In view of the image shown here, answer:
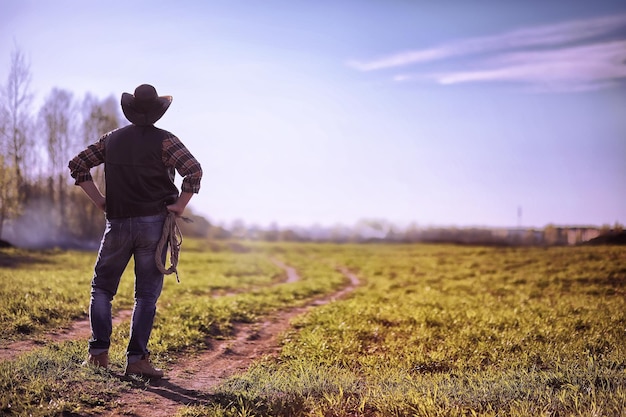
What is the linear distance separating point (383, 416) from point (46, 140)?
4259 cm

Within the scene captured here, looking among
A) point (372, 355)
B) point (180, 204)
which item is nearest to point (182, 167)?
point (180, 204)

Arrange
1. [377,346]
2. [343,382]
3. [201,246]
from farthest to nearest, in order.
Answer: [201,246], [377,346], [343,382]

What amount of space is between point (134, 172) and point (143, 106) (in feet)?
2.56

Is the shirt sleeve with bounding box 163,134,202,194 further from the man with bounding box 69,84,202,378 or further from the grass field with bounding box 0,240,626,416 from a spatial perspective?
the grass field with bounding box 0,240,626,416

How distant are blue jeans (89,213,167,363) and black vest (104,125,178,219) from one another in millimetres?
153

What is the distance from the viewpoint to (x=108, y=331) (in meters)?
5.71

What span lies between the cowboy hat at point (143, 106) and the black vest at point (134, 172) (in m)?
0.13

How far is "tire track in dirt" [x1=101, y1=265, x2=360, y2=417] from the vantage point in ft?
15.4

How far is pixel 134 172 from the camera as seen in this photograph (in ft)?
18.6

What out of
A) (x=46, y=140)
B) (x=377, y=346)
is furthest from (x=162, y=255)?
(x=46, y=140)

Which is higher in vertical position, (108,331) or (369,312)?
(108,331)

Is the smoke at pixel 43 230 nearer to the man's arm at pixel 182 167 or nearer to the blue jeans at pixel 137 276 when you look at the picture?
the blue jeans at pixel 137 276

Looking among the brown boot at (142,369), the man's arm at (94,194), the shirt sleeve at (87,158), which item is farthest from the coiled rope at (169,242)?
the shirt sleeve at (87,158)

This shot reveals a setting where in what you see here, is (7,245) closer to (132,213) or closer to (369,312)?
(369,312)
